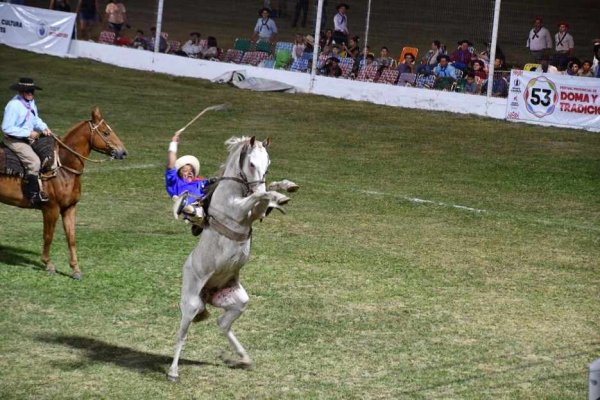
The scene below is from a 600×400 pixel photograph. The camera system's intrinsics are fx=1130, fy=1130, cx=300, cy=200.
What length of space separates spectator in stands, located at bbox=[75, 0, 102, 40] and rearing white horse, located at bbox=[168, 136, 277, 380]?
28054 millimetres

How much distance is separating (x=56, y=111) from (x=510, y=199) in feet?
43.8

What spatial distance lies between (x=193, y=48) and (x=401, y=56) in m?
6.98

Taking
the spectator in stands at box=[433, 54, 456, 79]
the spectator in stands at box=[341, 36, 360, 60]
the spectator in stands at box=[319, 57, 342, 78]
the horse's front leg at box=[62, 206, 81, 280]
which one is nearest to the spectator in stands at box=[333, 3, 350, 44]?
the spectator in stands at box=[341, 36, 360, 60]

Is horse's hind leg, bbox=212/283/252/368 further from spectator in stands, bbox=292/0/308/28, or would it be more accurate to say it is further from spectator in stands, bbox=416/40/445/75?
spectator in stands, bbox=292/0/308/28

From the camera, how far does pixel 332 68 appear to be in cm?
3291

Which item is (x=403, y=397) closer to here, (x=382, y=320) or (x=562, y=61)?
(x=382, y=320)

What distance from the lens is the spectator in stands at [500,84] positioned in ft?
96.4

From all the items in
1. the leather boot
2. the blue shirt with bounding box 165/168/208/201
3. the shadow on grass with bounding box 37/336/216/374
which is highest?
the blue shirt with bounding box 165/168/208/201

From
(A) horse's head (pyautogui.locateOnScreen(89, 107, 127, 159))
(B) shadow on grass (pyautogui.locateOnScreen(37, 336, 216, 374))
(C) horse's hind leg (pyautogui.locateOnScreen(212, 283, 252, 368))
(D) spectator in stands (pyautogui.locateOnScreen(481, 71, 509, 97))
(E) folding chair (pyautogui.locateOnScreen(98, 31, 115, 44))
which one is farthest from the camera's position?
(E) folding chair (pyautogui.locateOnScreen(98, 31, 115, 44))

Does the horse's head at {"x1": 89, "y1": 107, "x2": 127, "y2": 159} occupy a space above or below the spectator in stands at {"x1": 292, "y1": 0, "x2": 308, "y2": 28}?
below

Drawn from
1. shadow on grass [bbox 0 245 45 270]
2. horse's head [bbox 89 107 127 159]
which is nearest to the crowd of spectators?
horse's head [bbox 89 107 127 159]

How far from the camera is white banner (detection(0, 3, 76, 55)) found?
3719 centimetres

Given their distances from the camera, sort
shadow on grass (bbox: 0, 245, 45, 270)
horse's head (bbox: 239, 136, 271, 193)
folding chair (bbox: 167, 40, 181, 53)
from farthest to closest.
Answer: folding chair (bbox: 167, 40, 181, 53) → shadow on grass (bbox: 0, 245, 45, 270) → horse's head (bbox: 239, 136, 271, 193)

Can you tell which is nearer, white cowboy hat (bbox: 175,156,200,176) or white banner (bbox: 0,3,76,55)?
white cowboy hat (bbox: 175,156,200,176)
